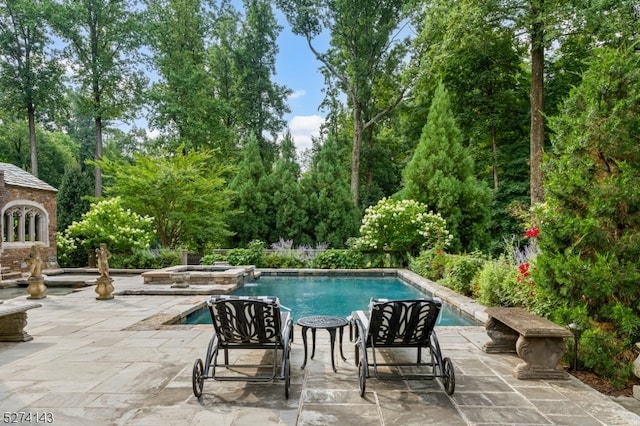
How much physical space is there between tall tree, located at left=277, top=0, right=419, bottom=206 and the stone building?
11571mm

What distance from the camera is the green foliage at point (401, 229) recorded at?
1259 cm

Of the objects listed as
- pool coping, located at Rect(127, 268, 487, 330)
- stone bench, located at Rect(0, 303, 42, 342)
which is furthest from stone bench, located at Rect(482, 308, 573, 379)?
stone bench, located at Rect(0, 303, 42, 342)

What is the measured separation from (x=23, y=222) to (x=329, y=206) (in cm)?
1056

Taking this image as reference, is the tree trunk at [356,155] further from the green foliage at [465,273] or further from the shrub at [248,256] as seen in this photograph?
the green foliage at [465,273]

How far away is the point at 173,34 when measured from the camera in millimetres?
20625

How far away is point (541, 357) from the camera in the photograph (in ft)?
11.4

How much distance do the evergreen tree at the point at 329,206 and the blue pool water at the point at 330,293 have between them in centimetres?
438

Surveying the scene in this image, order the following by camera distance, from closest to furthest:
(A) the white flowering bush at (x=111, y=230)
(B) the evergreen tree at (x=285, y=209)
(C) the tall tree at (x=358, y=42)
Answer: (A) the white flowering bush at (x=111, y=230), (B) the evergreen tree at (x=285, y=209), (C) the tall tree at (x=358, y=42)

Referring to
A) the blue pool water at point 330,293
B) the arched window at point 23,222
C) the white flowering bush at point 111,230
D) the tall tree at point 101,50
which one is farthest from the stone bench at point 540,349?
A: the tall tree at point 101,50

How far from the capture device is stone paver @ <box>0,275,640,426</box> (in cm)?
272

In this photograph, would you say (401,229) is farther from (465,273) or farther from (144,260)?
(144,260)

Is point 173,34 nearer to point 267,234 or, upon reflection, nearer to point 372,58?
point 372,58

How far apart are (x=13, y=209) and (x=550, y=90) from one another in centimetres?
1995

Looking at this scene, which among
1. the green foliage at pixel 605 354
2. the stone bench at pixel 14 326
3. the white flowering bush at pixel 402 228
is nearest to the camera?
the green foliage at pixel 605 354
